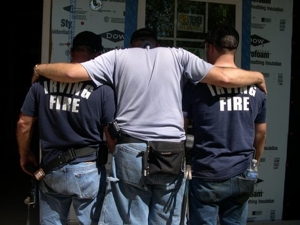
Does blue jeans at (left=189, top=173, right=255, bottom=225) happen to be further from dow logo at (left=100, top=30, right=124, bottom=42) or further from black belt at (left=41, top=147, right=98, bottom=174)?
dow logo at (left=100, top=30, right=124, bottom=42)

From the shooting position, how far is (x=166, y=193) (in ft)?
8.24

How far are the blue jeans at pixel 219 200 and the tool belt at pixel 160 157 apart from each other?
0.27 m

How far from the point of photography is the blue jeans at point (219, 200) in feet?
8.54

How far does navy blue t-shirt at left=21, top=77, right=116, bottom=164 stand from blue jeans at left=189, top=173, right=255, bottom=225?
2.34 feet

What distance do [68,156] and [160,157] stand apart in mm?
603

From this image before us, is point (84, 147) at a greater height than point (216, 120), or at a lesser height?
lesser

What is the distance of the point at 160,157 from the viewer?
2426 millimetres

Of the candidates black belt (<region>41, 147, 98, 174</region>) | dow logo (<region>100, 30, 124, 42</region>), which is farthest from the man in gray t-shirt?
dow logo (<region>100, 30, 124, 42</region>)

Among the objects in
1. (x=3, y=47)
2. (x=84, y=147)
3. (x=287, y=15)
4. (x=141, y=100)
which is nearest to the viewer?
(x=141, y=100)

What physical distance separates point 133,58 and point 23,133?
891 millimetres

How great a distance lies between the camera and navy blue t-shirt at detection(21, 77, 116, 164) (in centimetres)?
258

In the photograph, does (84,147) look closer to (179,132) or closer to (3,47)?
(179,132)

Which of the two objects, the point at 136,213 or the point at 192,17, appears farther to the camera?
the point at 192,17

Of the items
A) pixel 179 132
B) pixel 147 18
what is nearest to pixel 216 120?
pixel 179 132
